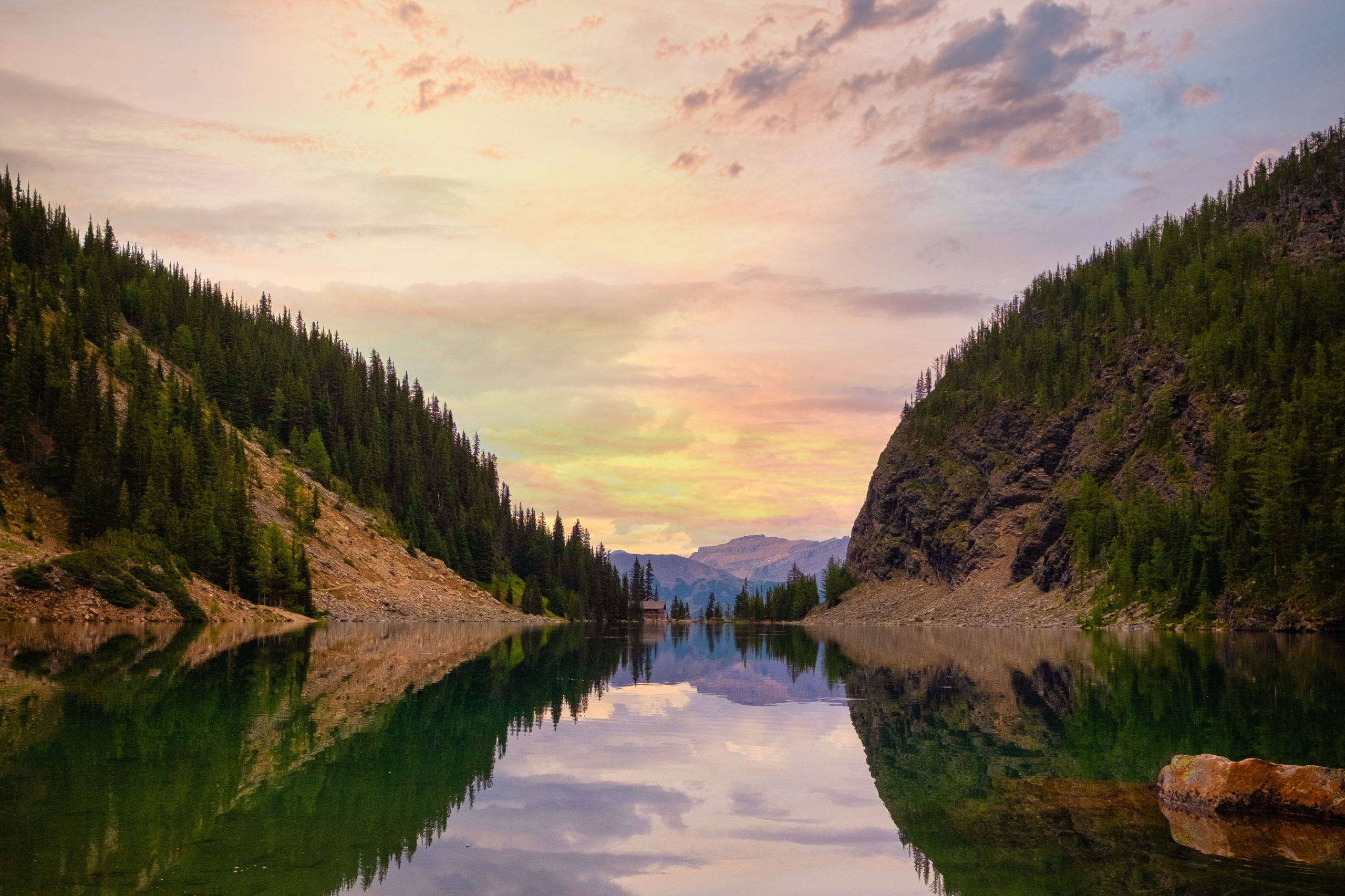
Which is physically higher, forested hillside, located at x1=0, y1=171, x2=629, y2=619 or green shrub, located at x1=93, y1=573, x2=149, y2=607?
forested hillside, located at x1=0, y1=171, x2=629, y2=619

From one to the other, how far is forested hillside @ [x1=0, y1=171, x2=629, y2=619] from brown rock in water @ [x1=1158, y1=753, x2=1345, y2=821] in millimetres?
76279

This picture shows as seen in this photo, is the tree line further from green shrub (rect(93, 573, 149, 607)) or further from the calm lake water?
green shrub (rect(93, 573, 149, 607))

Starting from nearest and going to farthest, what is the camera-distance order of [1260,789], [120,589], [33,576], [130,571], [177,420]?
[1260,789] → [33,576] → [120,589] → [130,571] → [177,420]

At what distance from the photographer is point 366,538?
147000mm

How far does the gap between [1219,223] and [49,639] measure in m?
212

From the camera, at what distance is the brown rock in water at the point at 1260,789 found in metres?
18.8

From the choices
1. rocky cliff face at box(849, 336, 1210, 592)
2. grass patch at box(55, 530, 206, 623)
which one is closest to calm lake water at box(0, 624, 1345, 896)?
grass patch at box(55, 530, 206, 623)

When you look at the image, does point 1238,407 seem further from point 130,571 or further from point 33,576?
point 33,576

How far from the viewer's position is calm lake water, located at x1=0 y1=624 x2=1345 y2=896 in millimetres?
15055

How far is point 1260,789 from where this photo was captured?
63.5 feet

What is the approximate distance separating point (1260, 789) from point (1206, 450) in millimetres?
141334

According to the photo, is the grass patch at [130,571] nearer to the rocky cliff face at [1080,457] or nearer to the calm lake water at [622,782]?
the calm lake water at [622,782]

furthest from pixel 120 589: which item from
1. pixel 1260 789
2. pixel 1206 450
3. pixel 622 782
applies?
pixel 1206 450

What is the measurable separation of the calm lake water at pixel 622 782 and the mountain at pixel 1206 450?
59805 mm
